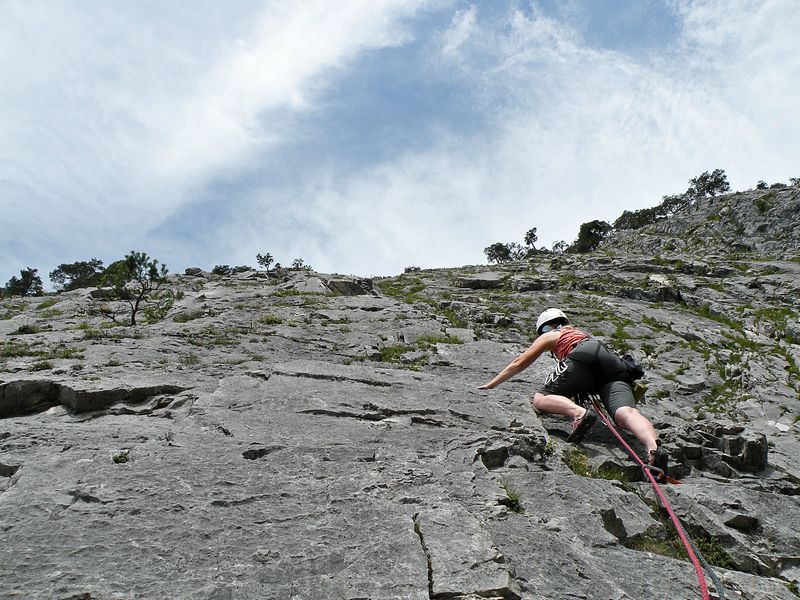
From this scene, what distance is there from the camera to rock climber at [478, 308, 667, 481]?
680 cm

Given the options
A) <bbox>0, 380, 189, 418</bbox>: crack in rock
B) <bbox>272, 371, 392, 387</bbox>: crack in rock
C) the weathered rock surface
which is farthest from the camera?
<bbox>272, 371, 392, 387</bbox>: crack in rock

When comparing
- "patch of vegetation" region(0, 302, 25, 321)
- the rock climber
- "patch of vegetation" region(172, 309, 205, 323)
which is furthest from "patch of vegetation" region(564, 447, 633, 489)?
"patch of vegetation" region(0, 302, 25, 321)

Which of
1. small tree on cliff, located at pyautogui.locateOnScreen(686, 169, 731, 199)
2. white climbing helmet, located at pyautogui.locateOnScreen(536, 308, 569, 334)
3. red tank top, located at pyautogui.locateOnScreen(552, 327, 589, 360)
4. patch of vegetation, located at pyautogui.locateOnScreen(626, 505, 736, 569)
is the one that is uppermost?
small tree on cliff, located at pyautogui.locateOnScreen(686, 169, 731, 199)

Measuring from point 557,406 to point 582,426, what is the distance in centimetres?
57

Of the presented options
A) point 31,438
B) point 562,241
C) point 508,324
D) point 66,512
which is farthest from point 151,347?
point 562,241

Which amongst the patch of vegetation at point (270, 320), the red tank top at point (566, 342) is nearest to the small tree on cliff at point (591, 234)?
the patch of vegetation at point (270, 320)

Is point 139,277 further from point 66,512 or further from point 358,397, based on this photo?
point 66,512

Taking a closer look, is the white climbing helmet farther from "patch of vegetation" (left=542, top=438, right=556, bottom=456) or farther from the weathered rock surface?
"patch of vegetation" (left=542, top=438, right=556, bottom=456)

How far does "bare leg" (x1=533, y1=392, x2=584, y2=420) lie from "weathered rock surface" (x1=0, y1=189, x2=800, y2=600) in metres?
0.35

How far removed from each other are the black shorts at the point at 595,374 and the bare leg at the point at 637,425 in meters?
0.26

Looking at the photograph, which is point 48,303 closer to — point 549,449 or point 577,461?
point 549,449

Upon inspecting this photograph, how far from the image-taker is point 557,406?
7422mm

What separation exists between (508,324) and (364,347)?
9944mm

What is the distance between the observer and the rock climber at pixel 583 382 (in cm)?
680
